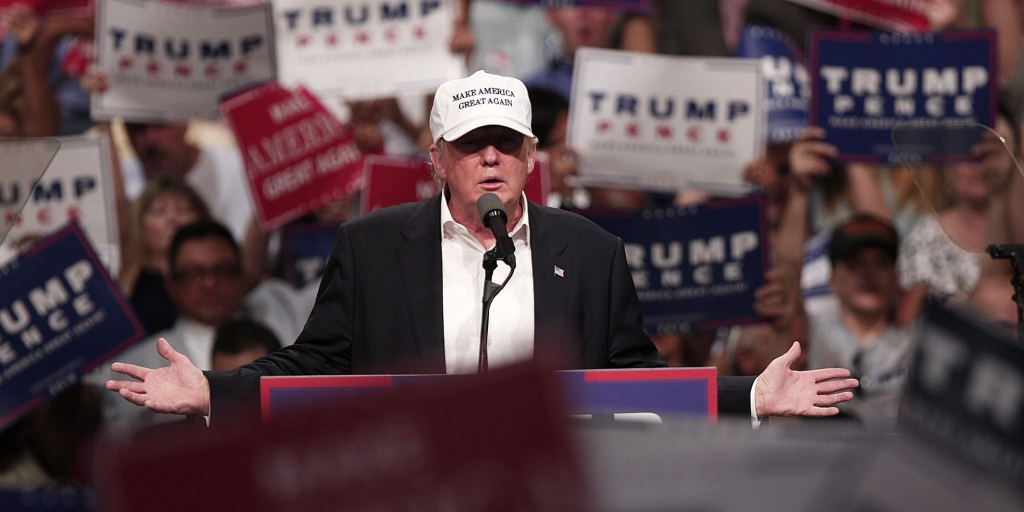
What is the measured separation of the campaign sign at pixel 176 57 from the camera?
17.5 ft

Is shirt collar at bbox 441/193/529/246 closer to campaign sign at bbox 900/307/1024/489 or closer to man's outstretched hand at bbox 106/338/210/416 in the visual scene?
man's outstretched hand at bbox 106/338/210/416

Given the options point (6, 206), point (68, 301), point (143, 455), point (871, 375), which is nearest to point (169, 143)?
point (68, 301)

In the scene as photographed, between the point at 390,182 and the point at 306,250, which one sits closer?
the point at 390,182

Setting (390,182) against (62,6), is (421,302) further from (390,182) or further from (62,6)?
(62,6)

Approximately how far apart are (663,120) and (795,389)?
2.87 m

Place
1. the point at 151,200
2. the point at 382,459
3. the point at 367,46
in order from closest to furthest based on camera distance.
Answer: the point at 382,459 → the point at 367,46 → the point at 151,200

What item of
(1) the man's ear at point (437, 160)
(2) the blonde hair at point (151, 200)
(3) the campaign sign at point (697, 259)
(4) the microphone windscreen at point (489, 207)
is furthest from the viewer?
(2) the blonde hair at point (151, 200)

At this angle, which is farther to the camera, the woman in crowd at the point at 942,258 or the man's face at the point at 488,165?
the woman in crowd at the point at 942,258

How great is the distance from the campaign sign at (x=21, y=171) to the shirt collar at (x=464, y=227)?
36.8 inches

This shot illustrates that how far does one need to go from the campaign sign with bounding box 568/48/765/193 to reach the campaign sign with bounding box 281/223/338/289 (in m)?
1.13

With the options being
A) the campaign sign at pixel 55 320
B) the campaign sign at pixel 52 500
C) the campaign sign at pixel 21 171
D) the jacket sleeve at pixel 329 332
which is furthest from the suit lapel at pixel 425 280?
the campaign sign at pixel 55 320

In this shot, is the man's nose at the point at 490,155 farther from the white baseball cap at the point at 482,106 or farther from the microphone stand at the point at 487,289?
the microphone stand at the point at 487,289

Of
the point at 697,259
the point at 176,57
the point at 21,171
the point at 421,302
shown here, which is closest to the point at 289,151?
the point at 176,57

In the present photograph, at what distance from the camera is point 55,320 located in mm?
4648
